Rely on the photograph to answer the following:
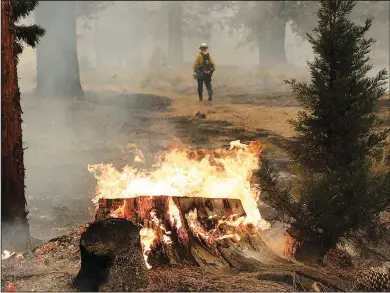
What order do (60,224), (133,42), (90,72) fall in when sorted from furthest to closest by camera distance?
(133,42) < (90,72) < (60,224)

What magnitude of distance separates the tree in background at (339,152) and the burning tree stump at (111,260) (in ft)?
8.20

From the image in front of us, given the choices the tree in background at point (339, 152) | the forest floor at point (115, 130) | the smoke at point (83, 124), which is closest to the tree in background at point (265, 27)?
the smoke at point (83, 124)

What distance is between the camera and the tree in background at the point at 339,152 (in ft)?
22.0

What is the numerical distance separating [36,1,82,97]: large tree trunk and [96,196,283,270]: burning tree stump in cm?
1370

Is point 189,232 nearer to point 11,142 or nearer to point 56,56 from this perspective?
point 11,142

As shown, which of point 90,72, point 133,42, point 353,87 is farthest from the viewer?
point 133,42

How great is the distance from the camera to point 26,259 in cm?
621

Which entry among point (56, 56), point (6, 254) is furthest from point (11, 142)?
point (56, 56)

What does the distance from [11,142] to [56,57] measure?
44.3 feet

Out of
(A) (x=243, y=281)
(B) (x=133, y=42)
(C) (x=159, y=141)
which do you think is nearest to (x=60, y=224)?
(A) (x=243, y=281)

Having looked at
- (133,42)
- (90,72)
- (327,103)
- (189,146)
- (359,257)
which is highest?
(133,42)

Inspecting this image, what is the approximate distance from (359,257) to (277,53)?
2496cm

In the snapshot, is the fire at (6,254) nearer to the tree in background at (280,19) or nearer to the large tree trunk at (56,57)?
the large tree trunk at (56,57)

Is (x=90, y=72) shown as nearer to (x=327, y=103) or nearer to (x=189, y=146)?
(x=189, y=146)
